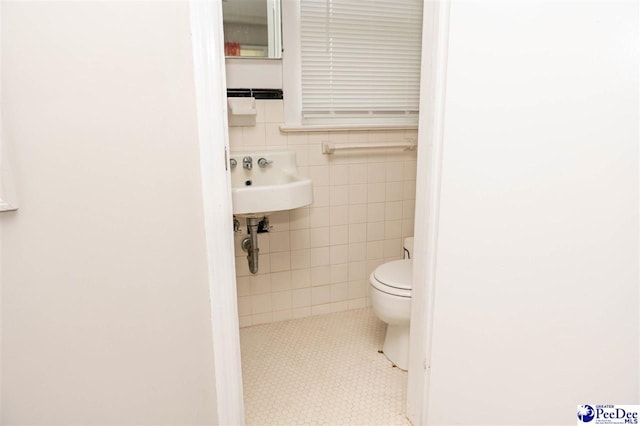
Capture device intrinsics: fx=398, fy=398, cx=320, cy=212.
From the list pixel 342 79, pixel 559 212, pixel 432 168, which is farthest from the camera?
pixel 342 79

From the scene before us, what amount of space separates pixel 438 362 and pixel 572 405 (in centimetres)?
40

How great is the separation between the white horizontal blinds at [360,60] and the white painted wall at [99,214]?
1183 mm

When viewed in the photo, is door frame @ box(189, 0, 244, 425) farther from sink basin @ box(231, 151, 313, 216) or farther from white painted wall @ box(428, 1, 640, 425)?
white painted wall @ box(428, 1, 640, 425)

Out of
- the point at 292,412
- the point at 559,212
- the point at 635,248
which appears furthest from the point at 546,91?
the point at 292,412

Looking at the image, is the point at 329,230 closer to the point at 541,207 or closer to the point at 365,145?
the point at 365,145

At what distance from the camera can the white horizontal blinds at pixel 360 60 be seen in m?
2.06

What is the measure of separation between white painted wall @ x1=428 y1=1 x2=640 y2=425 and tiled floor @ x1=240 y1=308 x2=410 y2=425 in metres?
0.47

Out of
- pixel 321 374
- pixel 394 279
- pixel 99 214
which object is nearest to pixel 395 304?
pixel 394 279

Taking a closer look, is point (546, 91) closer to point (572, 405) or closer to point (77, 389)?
point (572, 405)

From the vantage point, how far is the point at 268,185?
1853 millimetres

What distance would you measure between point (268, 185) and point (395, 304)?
784mm

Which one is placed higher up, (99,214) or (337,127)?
(337,127)

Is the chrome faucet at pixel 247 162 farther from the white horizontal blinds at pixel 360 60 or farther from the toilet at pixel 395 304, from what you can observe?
the toilet at pixel 395 304

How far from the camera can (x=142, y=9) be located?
3.09 ft
